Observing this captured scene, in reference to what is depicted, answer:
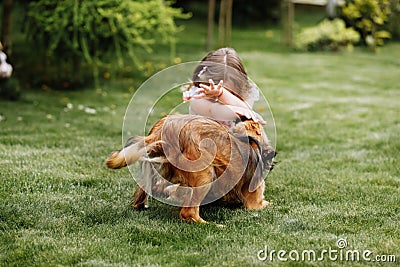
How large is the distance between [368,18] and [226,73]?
940 cm

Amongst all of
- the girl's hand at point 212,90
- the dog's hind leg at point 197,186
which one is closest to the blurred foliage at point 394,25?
the girl's hand at point 212,90

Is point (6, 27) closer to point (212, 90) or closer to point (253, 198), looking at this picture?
point (212, 90)

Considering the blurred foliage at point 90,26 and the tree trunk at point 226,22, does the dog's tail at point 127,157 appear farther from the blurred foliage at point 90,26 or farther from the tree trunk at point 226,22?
the tree trunk at point 226,22

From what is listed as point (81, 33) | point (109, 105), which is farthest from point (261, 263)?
point (81, 33)

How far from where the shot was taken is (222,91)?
360 centimetres

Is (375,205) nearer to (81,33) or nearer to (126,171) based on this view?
(126,171)

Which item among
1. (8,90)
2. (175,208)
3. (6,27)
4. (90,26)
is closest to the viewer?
(175,208)

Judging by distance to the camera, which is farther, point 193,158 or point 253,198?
point 253,198

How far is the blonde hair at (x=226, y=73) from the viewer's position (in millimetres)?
3740

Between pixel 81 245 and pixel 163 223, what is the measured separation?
1.83 feet

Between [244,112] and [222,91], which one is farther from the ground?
[222,91]

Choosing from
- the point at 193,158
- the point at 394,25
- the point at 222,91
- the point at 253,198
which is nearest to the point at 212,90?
the point at 222,91

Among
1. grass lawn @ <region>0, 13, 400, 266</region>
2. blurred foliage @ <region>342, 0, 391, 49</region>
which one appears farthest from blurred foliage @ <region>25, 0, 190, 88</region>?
blurred foliage @ <region>342, 0, 391, 49</region>

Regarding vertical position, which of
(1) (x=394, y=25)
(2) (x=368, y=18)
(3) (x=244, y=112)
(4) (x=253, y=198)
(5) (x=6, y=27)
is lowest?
(1) (x=394, y=25)
